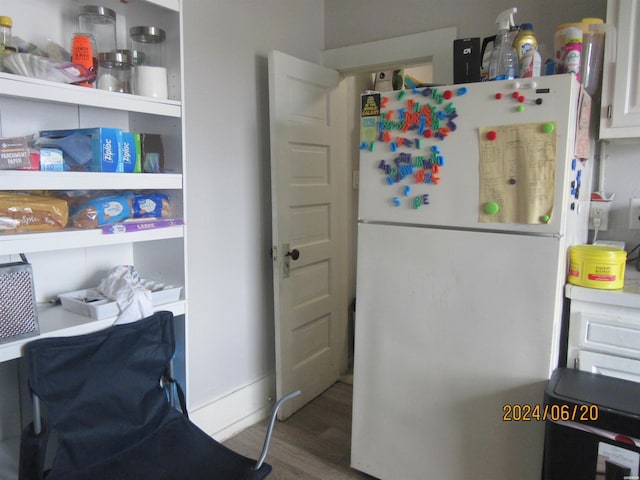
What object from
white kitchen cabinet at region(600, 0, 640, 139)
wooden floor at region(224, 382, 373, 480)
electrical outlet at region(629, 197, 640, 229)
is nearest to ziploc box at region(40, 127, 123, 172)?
wooden floor at region(224, 382, 373, 480)

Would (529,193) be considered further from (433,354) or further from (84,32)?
(84,32)

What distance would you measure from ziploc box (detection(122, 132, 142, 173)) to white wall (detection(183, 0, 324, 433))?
1.70 ft

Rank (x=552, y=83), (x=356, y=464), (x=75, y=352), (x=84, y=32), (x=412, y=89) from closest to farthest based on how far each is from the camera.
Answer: (x=75, y=352), (x=552, y=83), (x=84, y=32), (x=412, y=89), (x=356, y=464)

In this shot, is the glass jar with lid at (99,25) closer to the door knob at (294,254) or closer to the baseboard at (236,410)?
the door knob at (294,254)

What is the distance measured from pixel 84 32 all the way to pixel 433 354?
171cm

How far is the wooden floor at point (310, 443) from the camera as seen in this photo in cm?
216

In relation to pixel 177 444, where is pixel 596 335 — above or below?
above

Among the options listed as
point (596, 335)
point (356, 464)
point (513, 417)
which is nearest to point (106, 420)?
point (356, 464)

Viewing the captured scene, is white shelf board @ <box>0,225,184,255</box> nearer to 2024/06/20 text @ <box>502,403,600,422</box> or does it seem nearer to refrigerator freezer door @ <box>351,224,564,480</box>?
refrigerator freezer door @ <box>351,224,564,480</box>

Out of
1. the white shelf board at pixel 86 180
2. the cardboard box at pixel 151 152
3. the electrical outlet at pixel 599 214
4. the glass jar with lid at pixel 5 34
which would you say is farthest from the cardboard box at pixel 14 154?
Answer: the electrical outlet at pixel 599 214

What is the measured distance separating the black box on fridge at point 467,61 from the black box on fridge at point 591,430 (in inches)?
43.6

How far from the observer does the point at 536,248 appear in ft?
5.24

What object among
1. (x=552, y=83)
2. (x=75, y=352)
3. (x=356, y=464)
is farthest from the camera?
(x=356, y=464)

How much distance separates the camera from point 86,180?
1.43 meters
